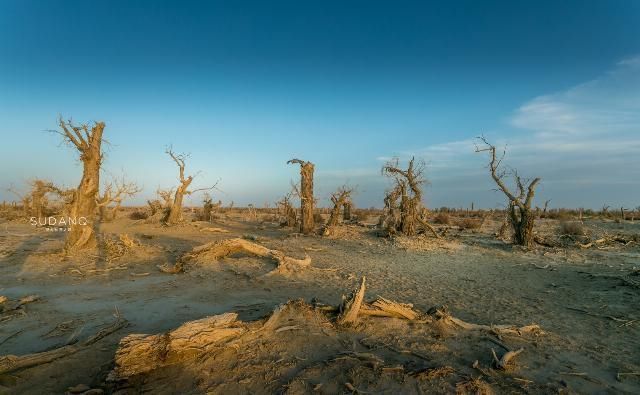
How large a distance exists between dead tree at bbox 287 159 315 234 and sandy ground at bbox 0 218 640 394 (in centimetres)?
333

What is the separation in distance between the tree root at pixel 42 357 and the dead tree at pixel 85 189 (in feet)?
26.8

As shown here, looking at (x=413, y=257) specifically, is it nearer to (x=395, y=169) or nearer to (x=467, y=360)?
(x=395, y=169)

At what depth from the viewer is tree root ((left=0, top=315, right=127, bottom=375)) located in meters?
4.18

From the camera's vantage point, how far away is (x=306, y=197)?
1842 cm

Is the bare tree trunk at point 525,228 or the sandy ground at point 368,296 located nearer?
the sandy ground at point 368,296

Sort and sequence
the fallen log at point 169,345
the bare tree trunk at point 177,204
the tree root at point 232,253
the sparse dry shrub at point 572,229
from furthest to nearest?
the bare tree trunk at point 177,204, the sparse dry shrub at point 572,229, the tree root at point 232,253, the fallen log at point 169,345

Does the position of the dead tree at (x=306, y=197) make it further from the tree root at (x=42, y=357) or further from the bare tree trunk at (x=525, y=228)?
the tree root at (x=42, y=357)

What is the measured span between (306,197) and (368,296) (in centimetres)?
1082

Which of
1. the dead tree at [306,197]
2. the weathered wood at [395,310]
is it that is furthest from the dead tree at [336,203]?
the weathered wood at [395,310]

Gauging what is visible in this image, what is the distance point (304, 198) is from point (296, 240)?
10.1ft

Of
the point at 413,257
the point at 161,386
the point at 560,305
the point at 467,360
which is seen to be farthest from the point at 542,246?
the point at 161,386

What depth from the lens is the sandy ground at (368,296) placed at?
4086mm

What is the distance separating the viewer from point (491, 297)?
26.9 ft

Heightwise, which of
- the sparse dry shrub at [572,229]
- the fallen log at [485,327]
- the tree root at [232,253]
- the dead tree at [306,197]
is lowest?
the fallen log at [485,327]
